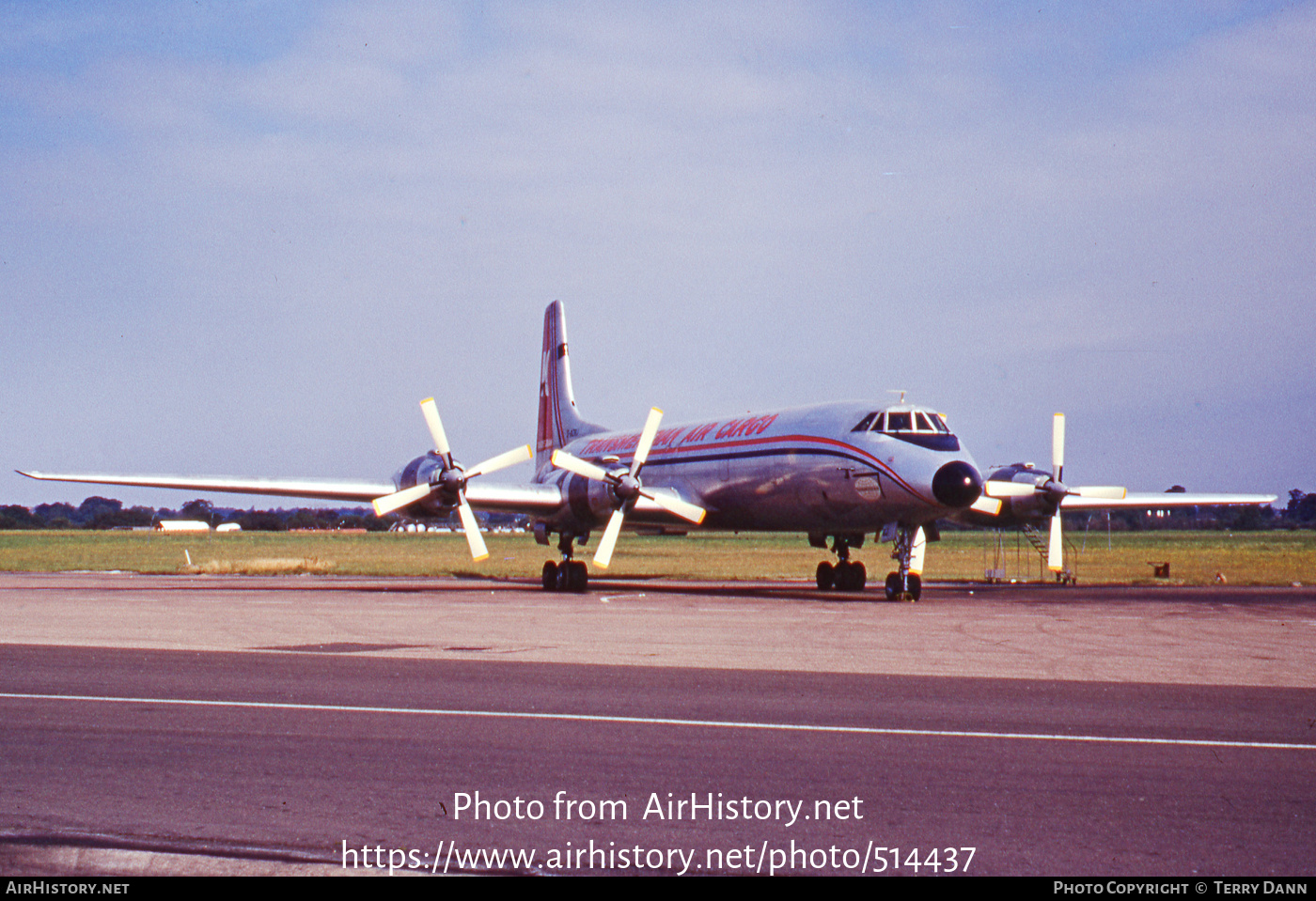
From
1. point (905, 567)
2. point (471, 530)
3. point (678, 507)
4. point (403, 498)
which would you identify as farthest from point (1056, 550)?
point (403, 498)

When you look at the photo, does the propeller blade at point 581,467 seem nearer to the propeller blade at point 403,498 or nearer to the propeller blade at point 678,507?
the propeller blade at point 678,507

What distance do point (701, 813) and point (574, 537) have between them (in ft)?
80.6

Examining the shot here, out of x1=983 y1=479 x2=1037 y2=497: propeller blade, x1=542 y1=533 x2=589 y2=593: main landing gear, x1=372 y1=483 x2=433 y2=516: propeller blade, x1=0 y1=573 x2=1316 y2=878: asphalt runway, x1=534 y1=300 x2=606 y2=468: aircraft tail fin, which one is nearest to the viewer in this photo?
x1=0 y1=573 x2=1316 y2=878: asphalt runway

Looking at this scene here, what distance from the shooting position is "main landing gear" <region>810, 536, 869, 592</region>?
28.5m

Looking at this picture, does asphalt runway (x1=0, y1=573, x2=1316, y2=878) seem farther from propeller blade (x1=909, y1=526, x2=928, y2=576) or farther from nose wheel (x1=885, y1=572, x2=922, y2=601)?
propeller blade (x1=909, y1=526, x2=928, y2=576)

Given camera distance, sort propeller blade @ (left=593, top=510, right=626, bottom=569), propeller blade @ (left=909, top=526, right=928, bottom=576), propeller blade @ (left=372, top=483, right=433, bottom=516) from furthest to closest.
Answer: propeller blade @ (left=372, top=483, right=433, bottom=516), propeller blade @ (left=593, top=510, right=626, bottom=569), propeller blade @ (left=909, top=526, right=928, bottom=576)

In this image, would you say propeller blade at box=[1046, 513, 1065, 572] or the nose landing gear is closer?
the nose landing gear

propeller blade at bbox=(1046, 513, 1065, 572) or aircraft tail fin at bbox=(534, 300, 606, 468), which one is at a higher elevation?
aircraft tail fin at bbox=(534, 300, 606, 468)

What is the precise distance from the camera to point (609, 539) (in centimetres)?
2664

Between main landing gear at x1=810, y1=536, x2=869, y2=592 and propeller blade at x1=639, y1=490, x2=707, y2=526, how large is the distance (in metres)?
3.52

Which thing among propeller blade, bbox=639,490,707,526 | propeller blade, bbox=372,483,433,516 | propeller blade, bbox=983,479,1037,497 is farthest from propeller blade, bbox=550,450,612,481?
propeller blade, bbox=983,479,1037,497

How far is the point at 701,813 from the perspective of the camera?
5953 mm
